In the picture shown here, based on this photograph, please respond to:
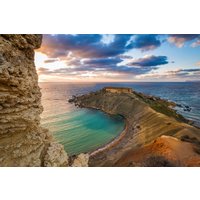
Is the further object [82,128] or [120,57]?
[82,128]

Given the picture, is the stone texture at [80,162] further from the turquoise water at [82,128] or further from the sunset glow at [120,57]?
the turquoise water at [82,128]

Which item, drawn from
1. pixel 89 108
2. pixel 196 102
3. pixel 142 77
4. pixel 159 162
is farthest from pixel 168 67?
pixel 89 108

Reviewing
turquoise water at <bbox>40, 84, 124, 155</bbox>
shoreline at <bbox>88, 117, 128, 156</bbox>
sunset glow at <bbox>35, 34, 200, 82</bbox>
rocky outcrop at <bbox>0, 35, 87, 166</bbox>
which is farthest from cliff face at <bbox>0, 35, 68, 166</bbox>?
turquoise water at <bbox>40, 84, 124, 155</bbox>

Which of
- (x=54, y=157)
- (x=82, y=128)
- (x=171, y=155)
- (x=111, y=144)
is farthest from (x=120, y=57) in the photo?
(x=82, y=128)

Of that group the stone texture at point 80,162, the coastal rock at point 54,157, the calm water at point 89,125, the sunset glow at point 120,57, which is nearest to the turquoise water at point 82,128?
the calm water at point 89,125

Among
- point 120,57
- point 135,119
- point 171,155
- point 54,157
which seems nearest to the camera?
point 54,157

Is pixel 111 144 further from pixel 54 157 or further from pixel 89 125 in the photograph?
pixel 54 157
